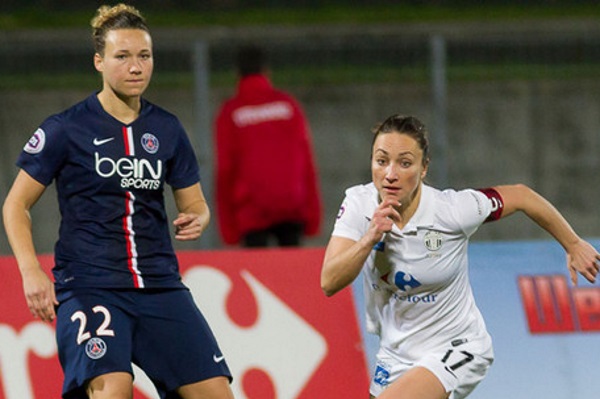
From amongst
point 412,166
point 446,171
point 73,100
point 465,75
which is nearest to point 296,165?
point 446,171

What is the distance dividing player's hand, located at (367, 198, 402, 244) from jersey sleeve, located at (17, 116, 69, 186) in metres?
1.24

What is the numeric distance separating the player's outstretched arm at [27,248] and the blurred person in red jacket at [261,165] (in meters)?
3.54

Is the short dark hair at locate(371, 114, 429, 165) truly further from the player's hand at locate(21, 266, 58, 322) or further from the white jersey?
the player's hand at locate(21, 266, 58, 322)

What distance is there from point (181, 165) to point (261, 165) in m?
3.22

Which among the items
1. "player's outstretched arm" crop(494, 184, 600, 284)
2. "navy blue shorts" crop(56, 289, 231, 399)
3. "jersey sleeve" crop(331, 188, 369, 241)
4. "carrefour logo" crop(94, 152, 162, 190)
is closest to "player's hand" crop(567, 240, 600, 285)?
"player's outstretched arm" crop(494, 184, 600, 284)

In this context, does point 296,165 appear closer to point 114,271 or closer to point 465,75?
point 465,75

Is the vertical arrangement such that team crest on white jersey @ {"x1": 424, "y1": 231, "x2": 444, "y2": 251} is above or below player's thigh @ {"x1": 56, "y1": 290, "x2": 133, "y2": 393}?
above

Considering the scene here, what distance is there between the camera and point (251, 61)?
27.6 ft

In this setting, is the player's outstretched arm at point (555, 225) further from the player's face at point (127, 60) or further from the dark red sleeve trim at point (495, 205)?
the player's face at point (127, 60)

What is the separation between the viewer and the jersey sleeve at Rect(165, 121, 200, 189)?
525 centimetres

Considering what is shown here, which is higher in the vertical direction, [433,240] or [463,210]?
[463,210]

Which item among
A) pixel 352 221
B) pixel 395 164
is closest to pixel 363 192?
pixel 352 221

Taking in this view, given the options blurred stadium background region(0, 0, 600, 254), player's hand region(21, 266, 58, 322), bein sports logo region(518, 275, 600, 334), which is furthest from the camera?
blurred stadium background region(0, 0, 600, 254)

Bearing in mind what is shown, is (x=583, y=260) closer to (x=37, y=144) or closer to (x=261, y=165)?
(x=37, y=144)
